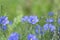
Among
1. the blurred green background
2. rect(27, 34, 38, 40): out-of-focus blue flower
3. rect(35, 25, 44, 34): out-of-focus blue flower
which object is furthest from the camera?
the blurred green background

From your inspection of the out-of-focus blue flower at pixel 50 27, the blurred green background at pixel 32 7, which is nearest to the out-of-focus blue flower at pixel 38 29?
the out-of-focus blue flower at pixel 50 27

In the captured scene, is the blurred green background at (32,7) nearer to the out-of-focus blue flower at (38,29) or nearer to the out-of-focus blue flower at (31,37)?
the out-of-focus blue flower at (38,29)

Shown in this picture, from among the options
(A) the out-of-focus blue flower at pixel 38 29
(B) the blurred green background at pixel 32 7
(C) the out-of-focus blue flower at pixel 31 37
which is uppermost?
(B) the blurred green background at pixel 32 7

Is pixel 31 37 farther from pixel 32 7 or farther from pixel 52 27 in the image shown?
pixel 32 7

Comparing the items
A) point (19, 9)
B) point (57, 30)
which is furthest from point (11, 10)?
point (57, 30)

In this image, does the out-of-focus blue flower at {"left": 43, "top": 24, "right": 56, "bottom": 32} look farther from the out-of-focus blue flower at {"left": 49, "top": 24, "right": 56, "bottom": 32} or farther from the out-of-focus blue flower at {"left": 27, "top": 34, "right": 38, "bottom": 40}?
the out-of-focus blue flower at {"left": 27, "top": 34, "right": 38, "bottom": 40}

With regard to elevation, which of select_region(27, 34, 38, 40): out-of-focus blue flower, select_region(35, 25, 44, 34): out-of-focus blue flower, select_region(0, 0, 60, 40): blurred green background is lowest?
select_region(27, 34, 38, 40): out-of-focus blue flower

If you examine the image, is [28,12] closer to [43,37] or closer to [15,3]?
[15,3]

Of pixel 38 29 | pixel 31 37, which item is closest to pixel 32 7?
pixel 38 29

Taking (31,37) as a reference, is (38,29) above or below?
above

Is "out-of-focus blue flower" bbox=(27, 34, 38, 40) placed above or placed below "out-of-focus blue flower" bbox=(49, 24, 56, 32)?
below

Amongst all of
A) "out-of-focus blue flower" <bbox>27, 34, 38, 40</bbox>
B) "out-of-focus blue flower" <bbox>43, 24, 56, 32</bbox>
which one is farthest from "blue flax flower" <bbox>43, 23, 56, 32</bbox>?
"out-of-focus blue flower" <bbox>27, 34, 38, 40</bbox>
